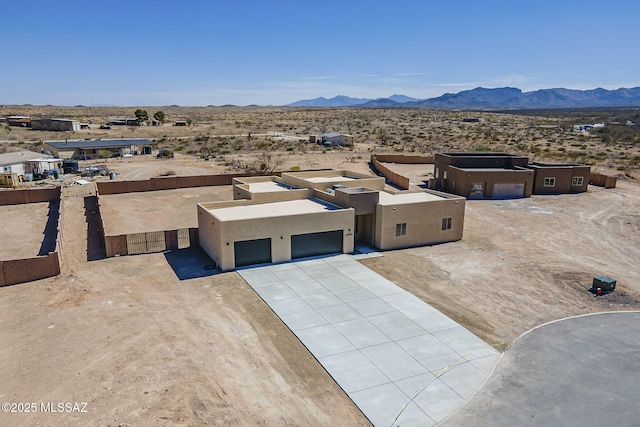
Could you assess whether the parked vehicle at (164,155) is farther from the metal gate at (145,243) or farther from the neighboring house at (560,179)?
the neighboring house at (560,179)

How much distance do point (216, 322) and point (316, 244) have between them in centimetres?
1023

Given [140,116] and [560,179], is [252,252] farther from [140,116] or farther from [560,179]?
[140,116]

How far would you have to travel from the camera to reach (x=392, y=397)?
600 inches

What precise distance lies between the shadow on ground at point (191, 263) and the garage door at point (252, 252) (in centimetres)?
148

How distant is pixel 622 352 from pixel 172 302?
19.7 metres

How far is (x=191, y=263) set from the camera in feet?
90.5

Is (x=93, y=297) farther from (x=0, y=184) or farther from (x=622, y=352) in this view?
(x=0, y=184)

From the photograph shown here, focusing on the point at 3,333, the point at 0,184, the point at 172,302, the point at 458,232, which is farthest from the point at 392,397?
the point at 0,184

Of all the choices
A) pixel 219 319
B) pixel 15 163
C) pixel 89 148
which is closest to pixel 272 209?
pixel 219 319

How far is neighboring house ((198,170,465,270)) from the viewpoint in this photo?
26.9 meters

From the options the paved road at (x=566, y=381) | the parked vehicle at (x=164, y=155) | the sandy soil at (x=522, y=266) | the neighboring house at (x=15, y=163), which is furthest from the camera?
the parked vehicle at (x=164, y=155)

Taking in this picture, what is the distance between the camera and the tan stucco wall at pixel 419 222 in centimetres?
3087

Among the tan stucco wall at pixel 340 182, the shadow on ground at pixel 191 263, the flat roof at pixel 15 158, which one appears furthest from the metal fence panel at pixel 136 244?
the flat roof at pixel 15 158

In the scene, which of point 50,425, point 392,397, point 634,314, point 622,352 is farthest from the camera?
point 634,314
